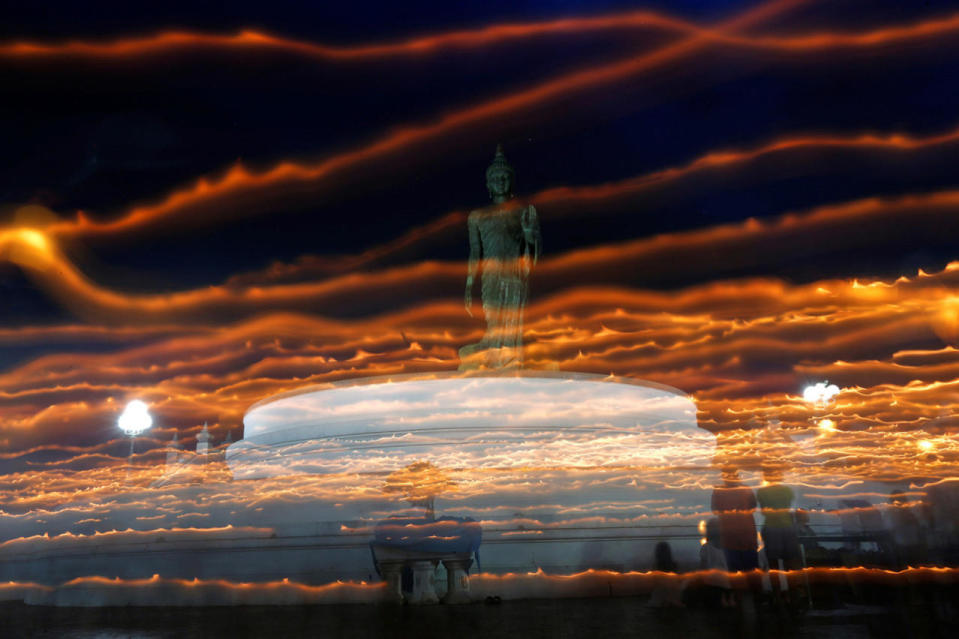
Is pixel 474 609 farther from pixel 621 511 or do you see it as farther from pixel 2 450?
pixel 2 450

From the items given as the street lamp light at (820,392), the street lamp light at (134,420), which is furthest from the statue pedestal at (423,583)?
the street lamp light at (820,392)

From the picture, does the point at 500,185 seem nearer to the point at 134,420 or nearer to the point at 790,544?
the point at 134,420

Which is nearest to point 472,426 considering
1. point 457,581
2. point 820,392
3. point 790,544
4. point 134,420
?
point 457,581

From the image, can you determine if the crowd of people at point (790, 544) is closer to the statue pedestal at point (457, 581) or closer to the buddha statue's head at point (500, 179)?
the statue pedestal at point (457, 581)

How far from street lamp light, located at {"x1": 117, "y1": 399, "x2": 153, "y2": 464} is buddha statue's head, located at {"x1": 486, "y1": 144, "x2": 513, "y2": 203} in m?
3.56

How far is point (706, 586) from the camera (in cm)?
271

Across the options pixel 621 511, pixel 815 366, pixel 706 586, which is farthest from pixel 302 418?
pixel 815 366

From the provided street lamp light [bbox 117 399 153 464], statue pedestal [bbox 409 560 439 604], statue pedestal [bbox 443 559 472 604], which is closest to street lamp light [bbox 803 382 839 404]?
statue pedestal [bbox 443 559 472 604]

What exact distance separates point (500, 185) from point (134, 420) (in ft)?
12.2

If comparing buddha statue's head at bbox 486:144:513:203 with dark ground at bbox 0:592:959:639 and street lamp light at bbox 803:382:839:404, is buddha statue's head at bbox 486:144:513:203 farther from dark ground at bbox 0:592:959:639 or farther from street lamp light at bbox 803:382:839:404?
dark ground at bbox 0:592:959:639

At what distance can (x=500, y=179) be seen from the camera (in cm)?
651

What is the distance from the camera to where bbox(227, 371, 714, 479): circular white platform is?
4.01 metres

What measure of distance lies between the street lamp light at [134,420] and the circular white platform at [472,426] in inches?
32.7

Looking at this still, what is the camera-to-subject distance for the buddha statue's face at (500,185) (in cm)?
651
